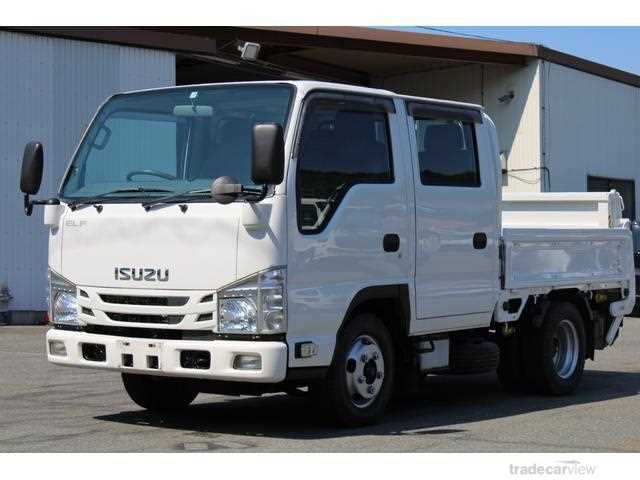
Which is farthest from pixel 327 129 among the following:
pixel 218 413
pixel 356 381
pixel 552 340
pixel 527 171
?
pixel 527 171

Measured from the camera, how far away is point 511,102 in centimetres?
2672

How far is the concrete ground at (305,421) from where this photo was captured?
8.30m

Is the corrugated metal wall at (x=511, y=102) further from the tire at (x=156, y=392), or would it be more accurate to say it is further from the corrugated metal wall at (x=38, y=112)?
the tire at (x=156, y=392)

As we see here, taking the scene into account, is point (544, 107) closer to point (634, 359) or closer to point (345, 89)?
point (634, 359)

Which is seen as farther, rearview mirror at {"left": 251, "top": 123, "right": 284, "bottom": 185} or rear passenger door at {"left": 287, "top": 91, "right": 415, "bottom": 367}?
rear passenger door at {"left": 287, "top": 91, "right": 415, "bottom": 367}

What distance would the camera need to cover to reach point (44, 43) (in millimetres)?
20859

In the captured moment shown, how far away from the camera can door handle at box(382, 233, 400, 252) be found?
916 cm

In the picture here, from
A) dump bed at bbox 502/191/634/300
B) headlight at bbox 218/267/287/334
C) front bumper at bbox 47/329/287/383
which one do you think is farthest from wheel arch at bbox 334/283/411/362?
dump bed at bbox 502/191/634/300

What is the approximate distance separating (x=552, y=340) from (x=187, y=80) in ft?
58.2

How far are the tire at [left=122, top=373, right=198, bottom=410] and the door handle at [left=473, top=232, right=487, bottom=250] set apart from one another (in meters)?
2.62

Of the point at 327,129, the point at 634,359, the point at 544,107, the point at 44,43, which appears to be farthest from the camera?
the point at 544,107

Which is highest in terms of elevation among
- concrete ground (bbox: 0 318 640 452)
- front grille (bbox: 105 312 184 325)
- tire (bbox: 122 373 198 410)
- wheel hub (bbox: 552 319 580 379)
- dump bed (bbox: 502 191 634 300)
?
dump bed (bbox: 502 191 634 300)

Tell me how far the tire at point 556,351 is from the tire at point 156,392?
320cm

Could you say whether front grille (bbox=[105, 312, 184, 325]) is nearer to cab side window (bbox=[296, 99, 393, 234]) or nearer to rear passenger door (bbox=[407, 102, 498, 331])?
cab side window (bbox=[296, 99, 393, 234])
